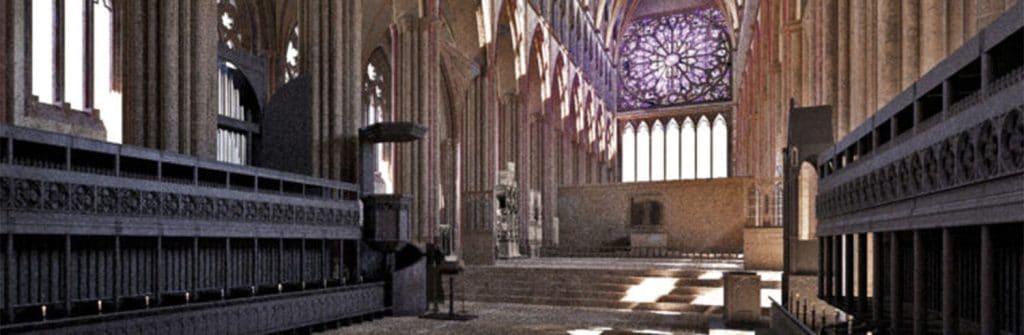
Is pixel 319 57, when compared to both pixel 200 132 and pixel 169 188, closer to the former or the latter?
pixel 200 132

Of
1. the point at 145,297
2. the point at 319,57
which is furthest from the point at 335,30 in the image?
the point at 145,297

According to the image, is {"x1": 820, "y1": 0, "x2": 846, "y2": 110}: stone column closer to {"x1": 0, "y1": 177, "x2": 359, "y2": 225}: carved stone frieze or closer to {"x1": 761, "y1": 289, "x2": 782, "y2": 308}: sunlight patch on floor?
{"x1": 761, "y1": 289, "x2": 782, "y2": 308}: sunlight patch on floor

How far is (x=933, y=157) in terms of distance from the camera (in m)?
3.68

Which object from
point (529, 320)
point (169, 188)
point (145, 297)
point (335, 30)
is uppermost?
point (335, 30)

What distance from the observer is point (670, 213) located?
31.0m

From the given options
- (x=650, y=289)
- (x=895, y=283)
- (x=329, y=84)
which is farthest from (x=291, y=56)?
(x=895, y=283)

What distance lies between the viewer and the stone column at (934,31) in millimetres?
8242

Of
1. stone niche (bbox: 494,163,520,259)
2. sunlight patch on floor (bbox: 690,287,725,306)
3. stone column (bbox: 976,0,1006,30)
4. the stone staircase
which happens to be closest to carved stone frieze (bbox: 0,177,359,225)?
the stone staircase

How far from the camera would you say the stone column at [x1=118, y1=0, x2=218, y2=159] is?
10219 millimetres

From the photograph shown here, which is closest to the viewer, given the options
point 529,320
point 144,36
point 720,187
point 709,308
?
point 144,36

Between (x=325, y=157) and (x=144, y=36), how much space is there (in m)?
4.25

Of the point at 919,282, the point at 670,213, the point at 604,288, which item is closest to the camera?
the point at 919,282

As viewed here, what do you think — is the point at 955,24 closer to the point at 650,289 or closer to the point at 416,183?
the point at 650,289

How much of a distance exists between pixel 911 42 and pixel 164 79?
10.0 metres
